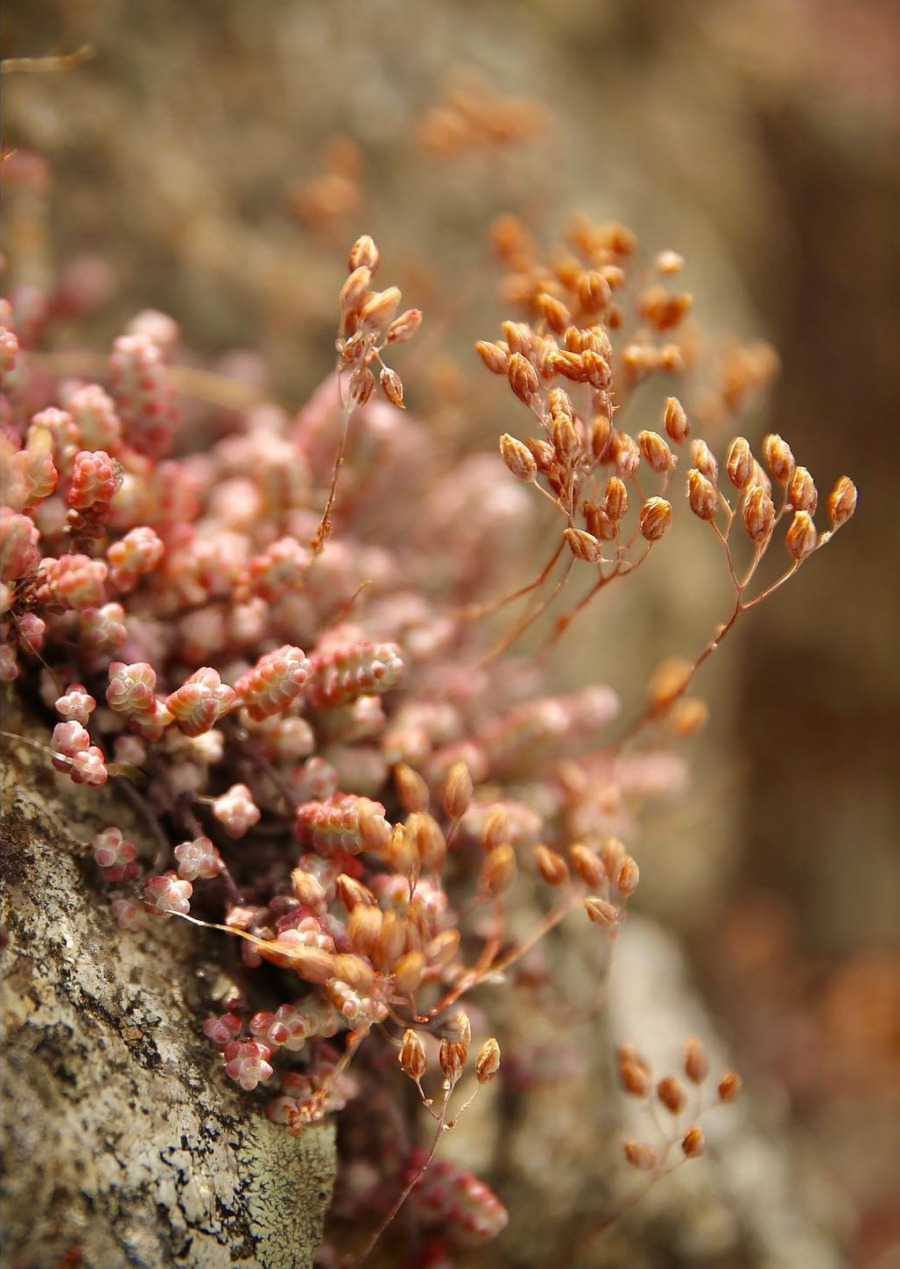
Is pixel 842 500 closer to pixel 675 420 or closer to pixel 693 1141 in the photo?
pixel 675 420

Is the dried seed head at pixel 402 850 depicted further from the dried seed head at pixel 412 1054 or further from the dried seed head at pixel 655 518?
the dried seed head at pixel 655 518

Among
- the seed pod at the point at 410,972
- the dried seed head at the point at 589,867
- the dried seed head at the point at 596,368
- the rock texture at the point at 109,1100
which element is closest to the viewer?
the rock texture at the point at 109,1100

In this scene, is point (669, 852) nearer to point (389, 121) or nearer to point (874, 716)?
point (874, 716)

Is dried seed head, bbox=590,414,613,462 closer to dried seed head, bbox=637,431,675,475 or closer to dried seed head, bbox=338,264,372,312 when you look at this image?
dried seed head, bbox=637,431,675,475

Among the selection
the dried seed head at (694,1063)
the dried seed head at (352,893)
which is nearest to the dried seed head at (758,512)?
the dried seed head at (352,893)

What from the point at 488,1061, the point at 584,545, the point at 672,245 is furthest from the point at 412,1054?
the point at 672,245

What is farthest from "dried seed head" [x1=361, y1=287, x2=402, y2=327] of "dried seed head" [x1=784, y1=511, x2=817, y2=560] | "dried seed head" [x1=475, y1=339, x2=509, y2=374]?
"dried seed head" [x1=784, y1=511, x2=817, y2=560]
